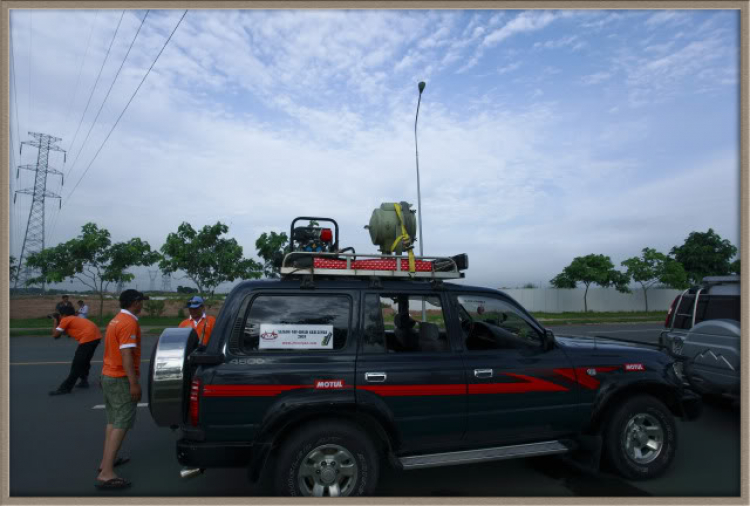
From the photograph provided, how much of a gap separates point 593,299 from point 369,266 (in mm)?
35950

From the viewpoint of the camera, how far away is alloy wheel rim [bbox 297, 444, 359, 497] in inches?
126

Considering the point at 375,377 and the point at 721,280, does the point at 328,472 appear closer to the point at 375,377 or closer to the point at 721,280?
the point at 375,377

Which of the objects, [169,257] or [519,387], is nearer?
[519,387]

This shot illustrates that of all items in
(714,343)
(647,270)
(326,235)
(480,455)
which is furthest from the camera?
(647,270)

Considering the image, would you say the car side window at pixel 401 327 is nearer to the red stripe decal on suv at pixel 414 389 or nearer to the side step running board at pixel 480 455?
the red stripe decal on suv at pixel 414 389

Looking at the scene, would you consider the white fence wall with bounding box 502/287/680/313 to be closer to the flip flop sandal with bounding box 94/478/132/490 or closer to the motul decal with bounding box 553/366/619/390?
the motul decal with bounding box 553/366/619/390

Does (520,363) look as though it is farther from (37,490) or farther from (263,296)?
(37,490)

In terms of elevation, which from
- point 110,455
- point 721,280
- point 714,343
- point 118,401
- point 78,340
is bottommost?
point 110,455

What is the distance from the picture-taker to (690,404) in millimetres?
4109

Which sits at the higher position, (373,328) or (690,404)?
(373,328)

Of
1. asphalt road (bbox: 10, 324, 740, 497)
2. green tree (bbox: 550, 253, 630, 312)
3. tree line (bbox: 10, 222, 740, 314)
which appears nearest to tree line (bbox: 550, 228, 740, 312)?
green tree (bbox: 550, 253, 630, 312)

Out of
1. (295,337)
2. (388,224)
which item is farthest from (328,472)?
(388,224)

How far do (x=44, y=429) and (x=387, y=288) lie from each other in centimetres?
498

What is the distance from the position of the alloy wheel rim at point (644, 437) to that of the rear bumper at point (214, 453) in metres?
3.27
